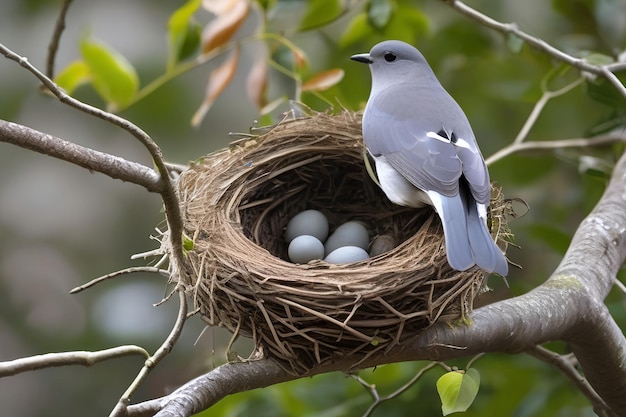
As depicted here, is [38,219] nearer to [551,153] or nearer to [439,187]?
[551,153]

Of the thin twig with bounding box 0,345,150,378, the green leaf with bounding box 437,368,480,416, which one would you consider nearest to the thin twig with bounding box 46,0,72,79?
the thin twig with bounding box 0,345,150,378

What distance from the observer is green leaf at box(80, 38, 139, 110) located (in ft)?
11.0

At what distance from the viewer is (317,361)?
2326 millimetres

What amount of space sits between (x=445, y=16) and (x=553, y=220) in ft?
4.64

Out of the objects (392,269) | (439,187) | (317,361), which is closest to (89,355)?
(317,361)

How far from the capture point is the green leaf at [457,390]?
217cm

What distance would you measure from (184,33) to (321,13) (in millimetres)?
581

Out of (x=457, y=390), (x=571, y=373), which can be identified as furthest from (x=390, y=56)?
(x=457, y=390)

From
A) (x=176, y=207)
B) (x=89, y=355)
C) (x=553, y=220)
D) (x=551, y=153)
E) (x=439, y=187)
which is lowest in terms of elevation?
(x=553, y=220)

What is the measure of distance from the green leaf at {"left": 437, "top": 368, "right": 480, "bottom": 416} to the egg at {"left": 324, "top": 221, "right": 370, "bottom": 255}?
3.16ft

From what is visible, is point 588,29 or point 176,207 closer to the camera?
point 176,207

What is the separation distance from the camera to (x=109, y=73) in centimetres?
342

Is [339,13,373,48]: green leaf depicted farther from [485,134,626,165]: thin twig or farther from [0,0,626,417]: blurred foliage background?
[485,134,626,165]: thin twig

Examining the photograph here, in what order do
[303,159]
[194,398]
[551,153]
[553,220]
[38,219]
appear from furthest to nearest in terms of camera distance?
1. [38,219]
2. [553,220]
3. [551,153]
4. [303,159]
5. [194,398]
